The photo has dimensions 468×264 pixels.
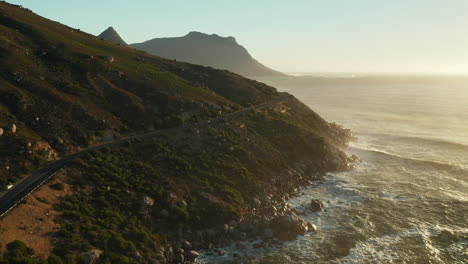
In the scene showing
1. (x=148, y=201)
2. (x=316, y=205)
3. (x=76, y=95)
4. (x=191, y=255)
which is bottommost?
(x=191, y=255)

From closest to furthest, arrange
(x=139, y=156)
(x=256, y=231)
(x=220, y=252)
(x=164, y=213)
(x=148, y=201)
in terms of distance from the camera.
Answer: (x=220, y=252) → (x=164, y=213) → (x=148, y=201) → (x=256, y=231) → (x=139, y=156)

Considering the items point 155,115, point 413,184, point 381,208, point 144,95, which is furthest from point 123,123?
point 413,184

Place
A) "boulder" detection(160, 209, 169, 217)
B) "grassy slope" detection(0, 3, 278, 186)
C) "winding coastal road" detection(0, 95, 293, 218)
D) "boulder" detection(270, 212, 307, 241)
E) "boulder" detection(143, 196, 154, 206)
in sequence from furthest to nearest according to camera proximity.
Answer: "grassy slope" detection(0, 3, 278, 186)
"boulder" detection(270, 212, 307, 241)
"boulder" detection(143, 196, 154, 206)
"boulder" detection(160, 209, 169, 217)
"winding coastal road" detection(0, 95, 293, 218)

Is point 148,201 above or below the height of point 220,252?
above

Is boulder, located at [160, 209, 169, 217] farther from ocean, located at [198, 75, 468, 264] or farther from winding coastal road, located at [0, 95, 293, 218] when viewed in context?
winding coastal road, located at [0, 95, 293, 218]

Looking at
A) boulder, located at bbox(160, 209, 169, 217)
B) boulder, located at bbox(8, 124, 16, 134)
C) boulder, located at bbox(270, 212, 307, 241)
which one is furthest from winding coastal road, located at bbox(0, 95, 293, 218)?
boulder, located at bbox(270, 212, 307, 241)

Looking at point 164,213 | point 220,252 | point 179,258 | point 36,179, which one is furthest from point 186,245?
point 36,179

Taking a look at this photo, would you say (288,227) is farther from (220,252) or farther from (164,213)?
(164,213)
